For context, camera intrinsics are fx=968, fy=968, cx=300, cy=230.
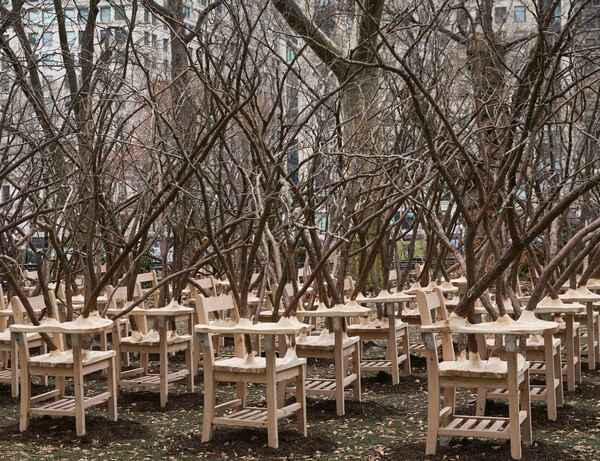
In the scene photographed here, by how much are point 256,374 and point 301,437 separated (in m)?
0.67

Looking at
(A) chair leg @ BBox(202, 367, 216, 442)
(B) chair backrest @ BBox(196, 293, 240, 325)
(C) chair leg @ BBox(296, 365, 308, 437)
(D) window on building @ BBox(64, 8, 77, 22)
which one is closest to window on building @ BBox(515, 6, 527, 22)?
(D) window on building @ BBox(64, 8, 77, 22)

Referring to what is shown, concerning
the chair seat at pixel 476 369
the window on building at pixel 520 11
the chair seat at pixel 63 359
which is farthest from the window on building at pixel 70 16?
the window on building at pixel 520 11

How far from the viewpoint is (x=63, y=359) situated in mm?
7047

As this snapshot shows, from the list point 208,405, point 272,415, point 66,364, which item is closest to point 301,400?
point 272,415

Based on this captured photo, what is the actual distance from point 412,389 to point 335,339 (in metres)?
1.50

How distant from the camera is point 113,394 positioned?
7410 mm

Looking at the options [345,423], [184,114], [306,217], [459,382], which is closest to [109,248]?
[184,114]

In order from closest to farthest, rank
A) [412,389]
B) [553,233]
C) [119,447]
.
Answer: [119,447] < [412,389] < [553,233]

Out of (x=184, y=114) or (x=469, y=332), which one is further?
(x=184, y=114)

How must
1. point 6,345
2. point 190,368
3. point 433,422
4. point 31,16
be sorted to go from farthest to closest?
point 31,16, point 190,368, point 6,345, point 433,422

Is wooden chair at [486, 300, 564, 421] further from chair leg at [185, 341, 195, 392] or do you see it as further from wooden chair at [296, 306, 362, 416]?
chair leg at [185, 341, 195, 392]

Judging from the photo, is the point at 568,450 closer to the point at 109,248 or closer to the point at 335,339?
the point at 335,339

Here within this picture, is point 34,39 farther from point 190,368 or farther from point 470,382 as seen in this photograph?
point 470,382

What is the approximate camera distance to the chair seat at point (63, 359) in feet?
22.8
